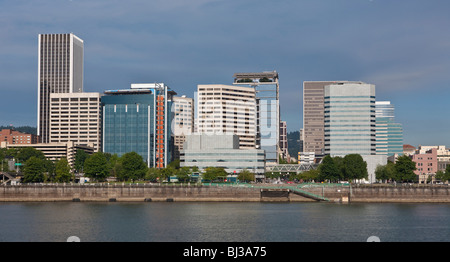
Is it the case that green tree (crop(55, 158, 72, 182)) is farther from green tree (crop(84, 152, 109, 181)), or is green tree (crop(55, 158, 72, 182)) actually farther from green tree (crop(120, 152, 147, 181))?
green tree (crop(120, 152, 147, 181))

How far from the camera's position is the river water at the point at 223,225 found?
82312 millimetres

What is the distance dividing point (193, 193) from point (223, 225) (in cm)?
7049

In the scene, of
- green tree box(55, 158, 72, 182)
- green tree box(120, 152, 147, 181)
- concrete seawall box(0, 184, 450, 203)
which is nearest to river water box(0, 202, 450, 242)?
concrete seawall box(0, 184, 450, 203)

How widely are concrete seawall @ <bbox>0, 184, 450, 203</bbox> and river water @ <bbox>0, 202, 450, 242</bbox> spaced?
36146 mm

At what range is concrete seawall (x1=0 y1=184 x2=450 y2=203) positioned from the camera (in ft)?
543

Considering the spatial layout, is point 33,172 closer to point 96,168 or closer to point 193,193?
point 96,168

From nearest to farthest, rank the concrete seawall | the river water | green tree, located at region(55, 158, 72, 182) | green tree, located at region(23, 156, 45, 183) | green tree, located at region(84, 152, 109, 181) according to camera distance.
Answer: the river water < the concrete seawall < green tree, located at region(23, 156, 45, 183) < green tree, located at region(84, 152, 109, 181) < green tree, located at region(55, 158, 72, 182)

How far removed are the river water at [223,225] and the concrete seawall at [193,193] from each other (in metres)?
36.1

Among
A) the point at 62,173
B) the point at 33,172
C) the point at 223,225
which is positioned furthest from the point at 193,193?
the point at 223,225

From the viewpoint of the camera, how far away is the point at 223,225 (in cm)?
9706

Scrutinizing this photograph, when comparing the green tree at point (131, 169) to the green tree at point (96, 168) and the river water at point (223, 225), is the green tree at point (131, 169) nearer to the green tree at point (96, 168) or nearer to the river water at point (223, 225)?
the green tree at point (96, 168)

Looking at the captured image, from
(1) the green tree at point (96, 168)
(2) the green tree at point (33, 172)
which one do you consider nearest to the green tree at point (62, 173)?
(2) the green tree at point (33, 172)
